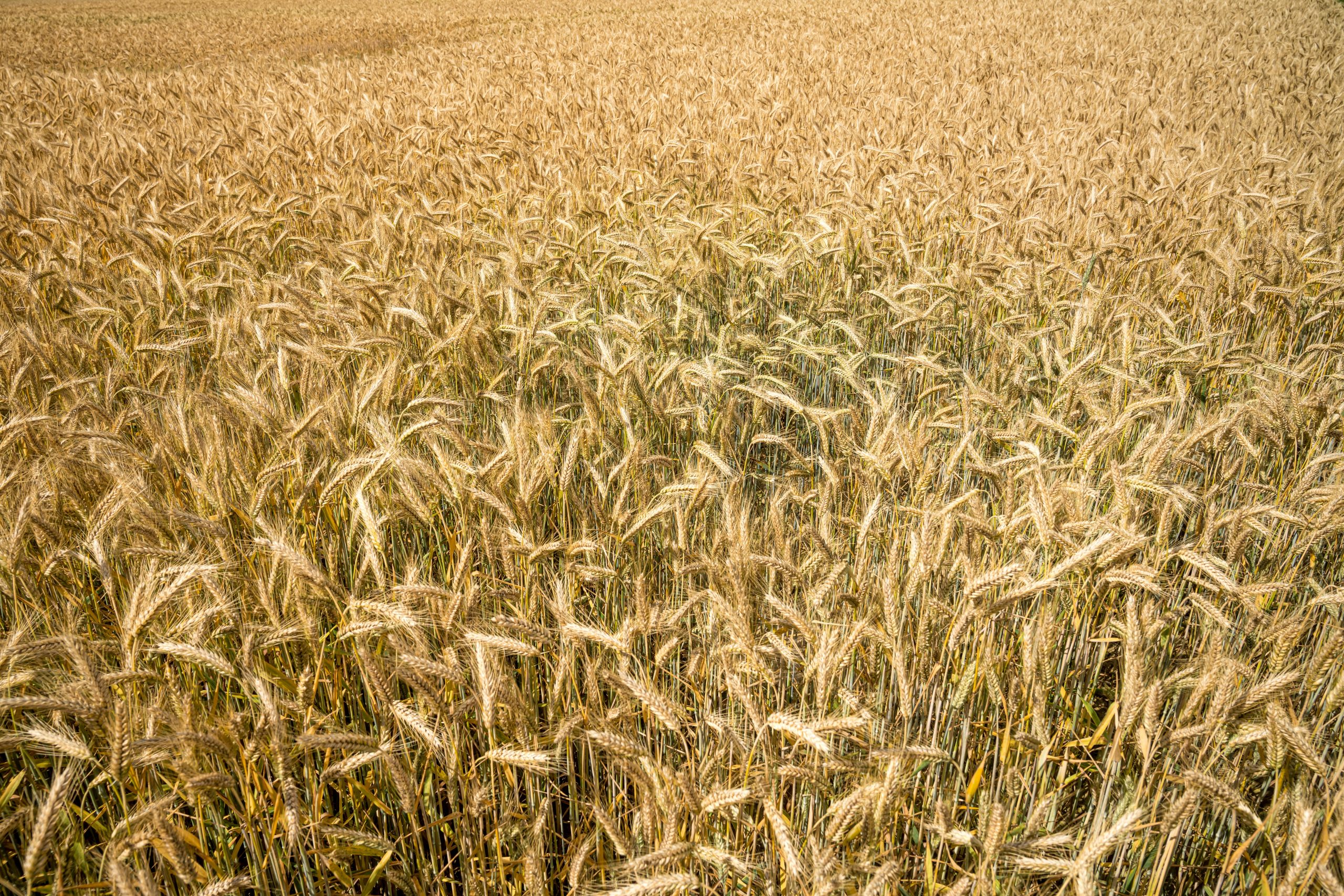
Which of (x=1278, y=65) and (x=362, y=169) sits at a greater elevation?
(x=1278, y=65)

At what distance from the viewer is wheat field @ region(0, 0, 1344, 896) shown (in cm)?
116

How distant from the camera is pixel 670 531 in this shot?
1.91 metres

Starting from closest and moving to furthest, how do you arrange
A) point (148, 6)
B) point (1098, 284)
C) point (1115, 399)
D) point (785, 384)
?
1. point (1115, 399)
2. point (785, 384)
3. point (1098, 284)
4. point (148, 6)

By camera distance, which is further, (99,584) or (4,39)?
(4,39)

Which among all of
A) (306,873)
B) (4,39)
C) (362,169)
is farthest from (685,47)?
(4,39)

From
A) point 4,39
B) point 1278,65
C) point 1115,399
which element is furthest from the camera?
point 4,39

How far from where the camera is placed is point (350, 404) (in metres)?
2.28

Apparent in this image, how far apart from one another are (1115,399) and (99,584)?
8.86ft

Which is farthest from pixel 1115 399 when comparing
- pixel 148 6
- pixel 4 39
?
pixel 148 6

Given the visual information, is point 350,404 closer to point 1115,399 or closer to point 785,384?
point 785,384

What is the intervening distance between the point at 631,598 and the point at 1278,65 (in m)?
11.4

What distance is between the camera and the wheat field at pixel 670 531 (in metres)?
1.16

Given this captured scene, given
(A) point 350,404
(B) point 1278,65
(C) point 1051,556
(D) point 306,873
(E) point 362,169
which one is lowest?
(D) point 306,873

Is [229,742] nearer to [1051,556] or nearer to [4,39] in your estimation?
[1051,556]
